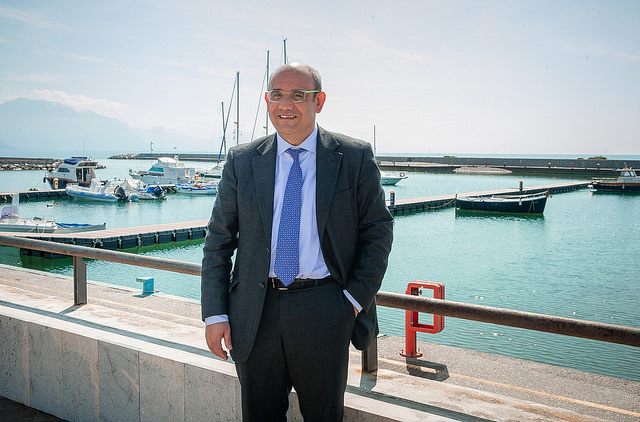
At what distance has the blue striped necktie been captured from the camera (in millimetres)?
2102

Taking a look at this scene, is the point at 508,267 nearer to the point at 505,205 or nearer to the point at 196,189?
the point at 505,205

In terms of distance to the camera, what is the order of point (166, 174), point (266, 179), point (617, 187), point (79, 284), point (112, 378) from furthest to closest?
point (166, 174)
point (617, 187)
point (79, 284)
point (112, 378)
point (266, 179)

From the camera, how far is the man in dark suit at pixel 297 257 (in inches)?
81.7

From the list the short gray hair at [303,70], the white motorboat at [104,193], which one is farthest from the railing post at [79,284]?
the white motorboat at [104,193]

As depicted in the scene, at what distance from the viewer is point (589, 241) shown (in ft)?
98.2

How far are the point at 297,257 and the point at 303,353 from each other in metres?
0.35

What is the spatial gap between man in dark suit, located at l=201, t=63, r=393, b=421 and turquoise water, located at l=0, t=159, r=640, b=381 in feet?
30.7

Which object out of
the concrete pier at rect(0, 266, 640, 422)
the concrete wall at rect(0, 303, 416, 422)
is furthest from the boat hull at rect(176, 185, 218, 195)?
the concrete wall at rect(0, 303, 416, 422)

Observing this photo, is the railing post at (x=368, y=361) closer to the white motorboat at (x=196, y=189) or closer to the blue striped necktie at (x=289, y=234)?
the blue striped necktie at (x=289, y=234)

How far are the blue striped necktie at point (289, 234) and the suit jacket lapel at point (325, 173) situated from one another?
9 centimetres

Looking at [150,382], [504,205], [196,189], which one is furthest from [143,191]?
[150,382]

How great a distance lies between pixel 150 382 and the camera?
3.06 m

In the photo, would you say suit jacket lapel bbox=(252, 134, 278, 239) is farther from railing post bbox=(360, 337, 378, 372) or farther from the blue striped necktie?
railing post bbox=(360, 337, 378, 372)

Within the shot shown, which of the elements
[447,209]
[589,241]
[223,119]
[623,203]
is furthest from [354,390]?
[223,119]
